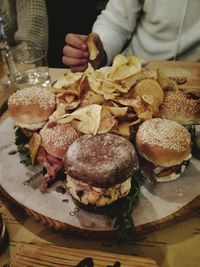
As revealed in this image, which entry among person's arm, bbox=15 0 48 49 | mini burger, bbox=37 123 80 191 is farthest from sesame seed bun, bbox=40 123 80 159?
person's arm, bbox=15 0 48 49

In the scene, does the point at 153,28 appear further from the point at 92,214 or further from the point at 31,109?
the point at 92,214

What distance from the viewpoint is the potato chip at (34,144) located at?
1.16 meters

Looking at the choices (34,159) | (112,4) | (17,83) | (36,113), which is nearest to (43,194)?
(34,159)

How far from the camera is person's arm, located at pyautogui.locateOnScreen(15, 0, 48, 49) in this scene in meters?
2.35

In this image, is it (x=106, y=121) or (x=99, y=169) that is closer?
(x=99, y=169)

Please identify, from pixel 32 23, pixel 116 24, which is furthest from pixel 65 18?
pixel 116 24

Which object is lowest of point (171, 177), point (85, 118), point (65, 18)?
point (65, 18)

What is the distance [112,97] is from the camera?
1.21 metres

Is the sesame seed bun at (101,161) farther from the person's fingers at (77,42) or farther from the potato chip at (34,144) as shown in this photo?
the person's fingers at (77,42)

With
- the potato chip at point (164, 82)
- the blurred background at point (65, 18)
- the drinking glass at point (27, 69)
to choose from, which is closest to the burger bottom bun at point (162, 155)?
the potato chip at point (164, 82)

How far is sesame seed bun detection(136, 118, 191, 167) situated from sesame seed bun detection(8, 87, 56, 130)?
1.10 ft

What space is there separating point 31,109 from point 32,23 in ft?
4.45

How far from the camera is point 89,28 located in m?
3.24

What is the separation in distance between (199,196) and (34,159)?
21.5 inches
